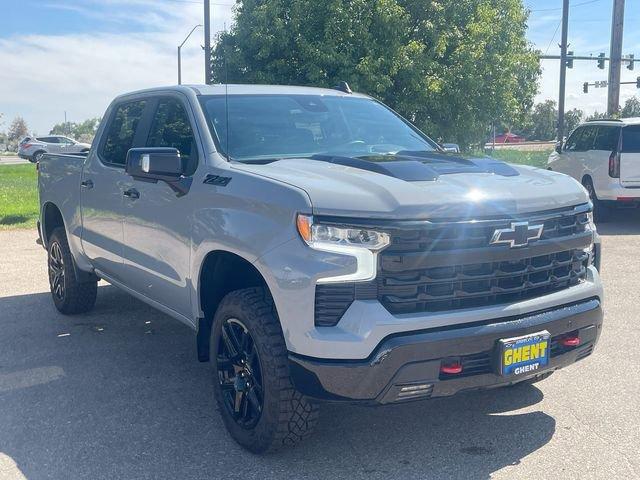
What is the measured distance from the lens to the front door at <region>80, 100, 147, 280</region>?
532cm

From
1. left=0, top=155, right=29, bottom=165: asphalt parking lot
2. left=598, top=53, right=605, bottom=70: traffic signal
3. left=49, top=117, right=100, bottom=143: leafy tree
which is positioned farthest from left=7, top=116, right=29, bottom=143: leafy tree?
left=598, top=53, right=605, bottom=70: traffic signal

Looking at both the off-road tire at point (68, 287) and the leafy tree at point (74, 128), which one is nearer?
the off-road tire at point (68, 287)

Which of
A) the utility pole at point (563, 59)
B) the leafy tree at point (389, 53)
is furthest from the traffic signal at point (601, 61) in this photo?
the leafy tree at point (389, 53)

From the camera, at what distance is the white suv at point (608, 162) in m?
12.1

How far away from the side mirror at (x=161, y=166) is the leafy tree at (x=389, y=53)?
11.4 meters

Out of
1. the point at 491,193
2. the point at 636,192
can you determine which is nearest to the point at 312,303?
the point at 491,193

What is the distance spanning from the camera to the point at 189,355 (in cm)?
558

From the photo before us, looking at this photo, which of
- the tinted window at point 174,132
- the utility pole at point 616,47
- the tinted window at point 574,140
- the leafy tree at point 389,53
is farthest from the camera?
the utility pole at point 616,47

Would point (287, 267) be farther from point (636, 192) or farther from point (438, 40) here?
point (438, 40)

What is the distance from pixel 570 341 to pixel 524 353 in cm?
40

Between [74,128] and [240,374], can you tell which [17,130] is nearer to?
[74,128]

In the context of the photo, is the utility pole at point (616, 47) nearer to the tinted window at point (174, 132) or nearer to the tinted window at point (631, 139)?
the tinted window at point (631, 139)

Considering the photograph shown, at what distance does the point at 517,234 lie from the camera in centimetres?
351

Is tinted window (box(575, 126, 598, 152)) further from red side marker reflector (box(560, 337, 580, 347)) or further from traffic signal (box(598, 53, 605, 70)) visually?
traffic signal (box(598, 53, 605, 70))
